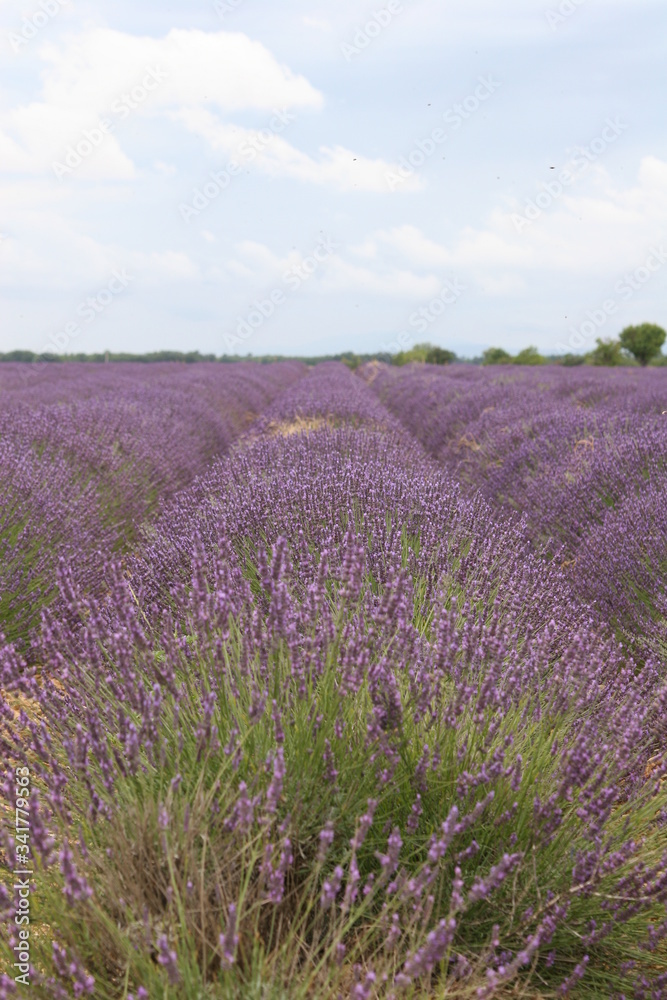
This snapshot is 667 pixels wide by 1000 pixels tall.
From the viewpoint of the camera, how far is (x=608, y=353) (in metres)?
33.9

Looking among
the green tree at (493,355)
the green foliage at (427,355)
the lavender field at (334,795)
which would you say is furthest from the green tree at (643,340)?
the lavender field at (334,795)

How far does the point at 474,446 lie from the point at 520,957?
20.1 ft

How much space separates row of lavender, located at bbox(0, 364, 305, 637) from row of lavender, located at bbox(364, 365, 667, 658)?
7.97 feet

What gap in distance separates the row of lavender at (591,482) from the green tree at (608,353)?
2711 centimetres

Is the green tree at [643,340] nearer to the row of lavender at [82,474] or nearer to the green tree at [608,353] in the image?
the green tree at [608,353]

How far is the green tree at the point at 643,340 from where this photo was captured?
36.0 meters

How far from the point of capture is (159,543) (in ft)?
10.5

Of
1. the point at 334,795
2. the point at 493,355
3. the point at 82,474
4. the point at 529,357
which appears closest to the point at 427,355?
the point at 493,355

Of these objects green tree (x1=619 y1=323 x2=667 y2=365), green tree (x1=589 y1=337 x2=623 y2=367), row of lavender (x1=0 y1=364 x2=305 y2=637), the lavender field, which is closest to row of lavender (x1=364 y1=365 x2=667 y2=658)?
the lavender field

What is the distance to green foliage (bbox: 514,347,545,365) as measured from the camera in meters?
37.2

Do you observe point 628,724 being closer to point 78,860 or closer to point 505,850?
point 505,850

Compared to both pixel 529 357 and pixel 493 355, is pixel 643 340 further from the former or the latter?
pixel 493 355

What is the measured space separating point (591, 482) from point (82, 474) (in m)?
3.54

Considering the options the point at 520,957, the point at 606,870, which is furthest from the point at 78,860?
the point at 606,870
